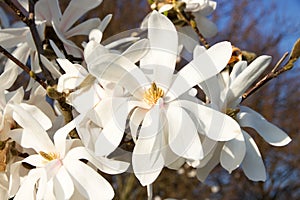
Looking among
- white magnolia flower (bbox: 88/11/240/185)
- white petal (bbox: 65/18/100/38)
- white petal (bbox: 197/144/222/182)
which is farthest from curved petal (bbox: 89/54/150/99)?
white petal (bbox: 65/18/100/38)

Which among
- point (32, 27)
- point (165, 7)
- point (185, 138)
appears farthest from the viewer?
point (165, 7)

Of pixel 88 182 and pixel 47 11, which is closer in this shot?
pixel 88 182

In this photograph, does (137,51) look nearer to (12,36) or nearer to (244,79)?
(244,79)

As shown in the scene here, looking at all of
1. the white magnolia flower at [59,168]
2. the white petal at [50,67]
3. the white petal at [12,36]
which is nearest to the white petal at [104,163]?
the white magnolia flower at [59,168]

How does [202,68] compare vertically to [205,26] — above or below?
above

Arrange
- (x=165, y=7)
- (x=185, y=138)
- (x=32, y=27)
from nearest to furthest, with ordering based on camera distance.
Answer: (x=185, y=138), (x=32, y=27), (x=165, y=7)

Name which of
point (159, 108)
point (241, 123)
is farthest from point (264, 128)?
point (159, 108)
